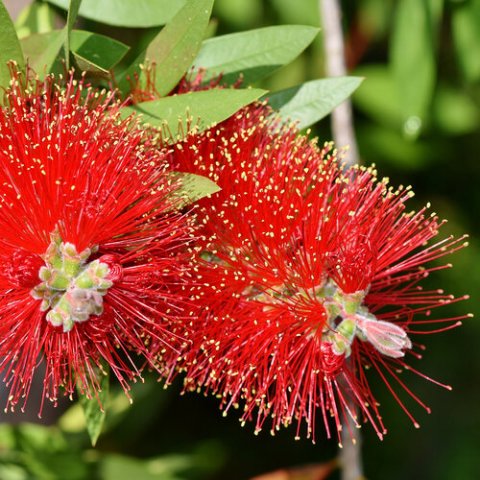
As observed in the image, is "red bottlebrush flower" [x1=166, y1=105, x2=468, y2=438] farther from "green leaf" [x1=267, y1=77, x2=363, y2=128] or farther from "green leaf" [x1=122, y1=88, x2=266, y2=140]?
"green leaf" [x1=267, y1=77, x2=363, y2=128]

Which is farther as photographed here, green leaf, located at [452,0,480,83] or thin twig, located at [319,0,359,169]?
green leaf, located at [452,0,480,83]

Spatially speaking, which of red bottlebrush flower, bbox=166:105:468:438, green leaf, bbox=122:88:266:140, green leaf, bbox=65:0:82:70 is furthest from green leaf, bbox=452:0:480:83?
green leaf, bbox=65:0:82:70

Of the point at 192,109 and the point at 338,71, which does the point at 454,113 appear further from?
the point at 192,109

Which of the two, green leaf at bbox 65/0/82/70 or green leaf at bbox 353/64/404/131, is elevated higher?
green leaf at bbox 353/64/404/131

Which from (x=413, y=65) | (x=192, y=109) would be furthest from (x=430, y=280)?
(x=192, y=109)

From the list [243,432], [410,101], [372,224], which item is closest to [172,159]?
[372,224]

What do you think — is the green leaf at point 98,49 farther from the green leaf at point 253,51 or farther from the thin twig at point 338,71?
the thin twig at point 338,71

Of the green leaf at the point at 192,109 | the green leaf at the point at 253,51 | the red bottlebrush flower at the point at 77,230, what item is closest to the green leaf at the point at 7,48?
the red bottlebrush flower at the point at 77,230
